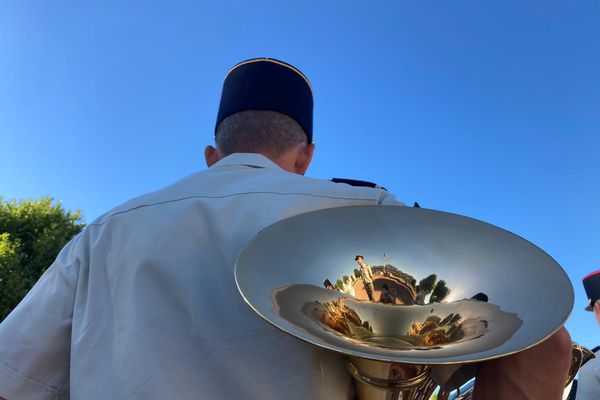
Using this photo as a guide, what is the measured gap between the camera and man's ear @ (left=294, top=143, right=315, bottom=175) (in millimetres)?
1969

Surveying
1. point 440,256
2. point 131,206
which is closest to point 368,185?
point 440,256

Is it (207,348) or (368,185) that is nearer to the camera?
(207,348)

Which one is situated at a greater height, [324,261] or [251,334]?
[324,261]

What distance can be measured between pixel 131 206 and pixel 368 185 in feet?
2.54

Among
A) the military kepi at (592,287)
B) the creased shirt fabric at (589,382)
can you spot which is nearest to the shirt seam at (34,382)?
the creased shirt fabric at (589,382)

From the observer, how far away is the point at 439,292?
1138 mm

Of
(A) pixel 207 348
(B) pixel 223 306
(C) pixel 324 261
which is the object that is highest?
(C) pixel 324 261

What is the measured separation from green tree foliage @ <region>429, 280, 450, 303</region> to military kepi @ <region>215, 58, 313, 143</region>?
3.86 feet

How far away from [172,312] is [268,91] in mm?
1337

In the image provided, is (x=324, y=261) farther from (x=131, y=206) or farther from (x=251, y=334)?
(x=131, y=206)

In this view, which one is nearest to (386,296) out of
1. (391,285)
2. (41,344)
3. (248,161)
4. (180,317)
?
(391,285)

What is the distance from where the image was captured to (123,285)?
131cm

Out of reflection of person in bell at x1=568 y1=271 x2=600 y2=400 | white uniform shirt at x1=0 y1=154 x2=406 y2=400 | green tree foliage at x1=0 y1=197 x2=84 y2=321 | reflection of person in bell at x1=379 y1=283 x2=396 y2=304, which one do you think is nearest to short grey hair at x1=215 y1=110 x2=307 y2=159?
white uniform shirt at x1=0 y1=154 x2=406 y2=400

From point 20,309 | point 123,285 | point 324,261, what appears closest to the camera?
point 324,261
